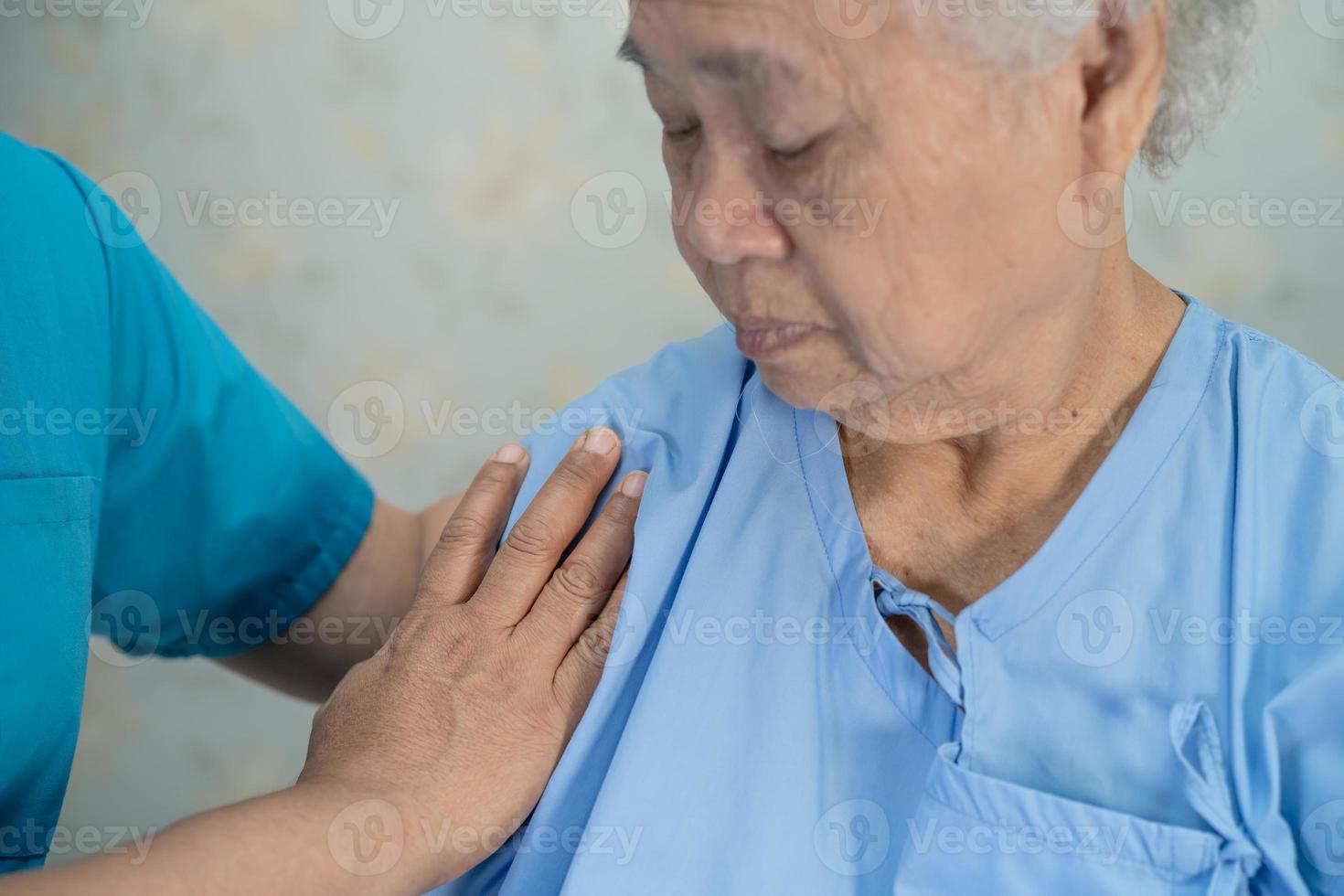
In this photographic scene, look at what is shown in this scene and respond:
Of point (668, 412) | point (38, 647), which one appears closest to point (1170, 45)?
point (668, 412)

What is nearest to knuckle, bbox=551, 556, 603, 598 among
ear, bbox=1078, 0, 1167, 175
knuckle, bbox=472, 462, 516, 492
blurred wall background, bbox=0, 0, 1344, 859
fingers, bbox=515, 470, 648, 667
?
fingers, bbox=515, 470, 648, 667

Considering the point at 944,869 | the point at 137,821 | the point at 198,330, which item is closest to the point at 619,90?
the point at 198,330

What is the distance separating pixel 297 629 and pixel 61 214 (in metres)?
0.44

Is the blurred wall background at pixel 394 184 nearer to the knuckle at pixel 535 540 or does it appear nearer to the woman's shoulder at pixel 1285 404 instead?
the knuckle at pixel 535 540

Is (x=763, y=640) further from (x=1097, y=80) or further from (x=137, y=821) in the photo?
(x=137, y=821)

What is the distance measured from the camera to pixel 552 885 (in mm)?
887

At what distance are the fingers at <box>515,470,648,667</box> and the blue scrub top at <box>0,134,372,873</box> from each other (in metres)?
0.33

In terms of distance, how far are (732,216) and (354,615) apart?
65 centimetres

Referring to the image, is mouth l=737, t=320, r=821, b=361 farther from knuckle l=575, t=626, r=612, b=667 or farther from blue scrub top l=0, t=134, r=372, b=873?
blue scrub top l=0, t=134, r=372, b=873

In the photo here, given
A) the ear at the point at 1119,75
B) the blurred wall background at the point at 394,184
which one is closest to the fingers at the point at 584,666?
the ear at the point at 1119,75

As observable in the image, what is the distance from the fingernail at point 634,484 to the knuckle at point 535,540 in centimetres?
7

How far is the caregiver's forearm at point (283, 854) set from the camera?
2.53 ft

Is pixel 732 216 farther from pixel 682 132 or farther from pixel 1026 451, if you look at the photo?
pixel 1026 451

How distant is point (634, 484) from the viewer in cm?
97
